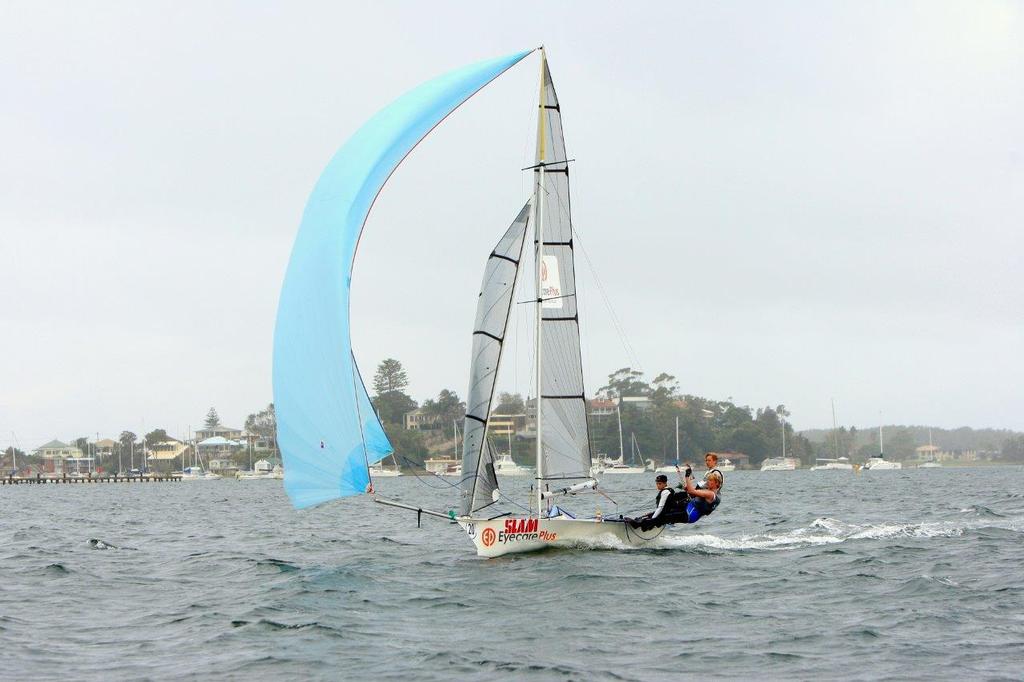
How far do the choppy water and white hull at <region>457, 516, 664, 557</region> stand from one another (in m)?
0.32

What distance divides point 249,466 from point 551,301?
374ft

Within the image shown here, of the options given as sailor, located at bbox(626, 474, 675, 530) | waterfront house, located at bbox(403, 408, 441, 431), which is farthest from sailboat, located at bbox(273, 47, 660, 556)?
waterfront house, located at bbox(403, 408, 441, 431)

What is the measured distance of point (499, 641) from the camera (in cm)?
1170

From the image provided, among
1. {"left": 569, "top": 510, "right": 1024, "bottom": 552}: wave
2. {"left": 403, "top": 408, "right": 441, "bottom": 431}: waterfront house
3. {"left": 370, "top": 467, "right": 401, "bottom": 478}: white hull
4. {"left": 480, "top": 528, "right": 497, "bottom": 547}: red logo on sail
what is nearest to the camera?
{"left": 480, "top": 528, "right": 497, "bottom": 547}: red logo on sail

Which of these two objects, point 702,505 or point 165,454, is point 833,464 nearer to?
point 165,454

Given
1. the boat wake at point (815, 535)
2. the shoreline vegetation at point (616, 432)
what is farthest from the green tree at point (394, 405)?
the boat wake at point (815, 535)

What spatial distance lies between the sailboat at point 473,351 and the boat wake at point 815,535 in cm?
59

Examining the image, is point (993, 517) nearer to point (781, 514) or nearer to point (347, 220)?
point (781, 514)

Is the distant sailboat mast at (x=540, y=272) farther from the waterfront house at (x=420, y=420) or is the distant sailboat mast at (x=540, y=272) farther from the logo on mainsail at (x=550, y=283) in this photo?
the waterfront house at (x=420, y=420)

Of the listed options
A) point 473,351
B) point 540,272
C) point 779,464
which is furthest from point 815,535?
point 779,464

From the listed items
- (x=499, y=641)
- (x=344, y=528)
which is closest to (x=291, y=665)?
(x=499, y=641)

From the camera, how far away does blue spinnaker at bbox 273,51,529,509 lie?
1493 cm

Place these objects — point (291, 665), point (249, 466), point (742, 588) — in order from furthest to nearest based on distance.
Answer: point (249, 466), point (742, 588), point (291, 665)

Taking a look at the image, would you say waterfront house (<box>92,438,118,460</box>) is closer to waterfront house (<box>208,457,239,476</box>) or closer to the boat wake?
waterfront house (<box>208,457,239,476</box>)
